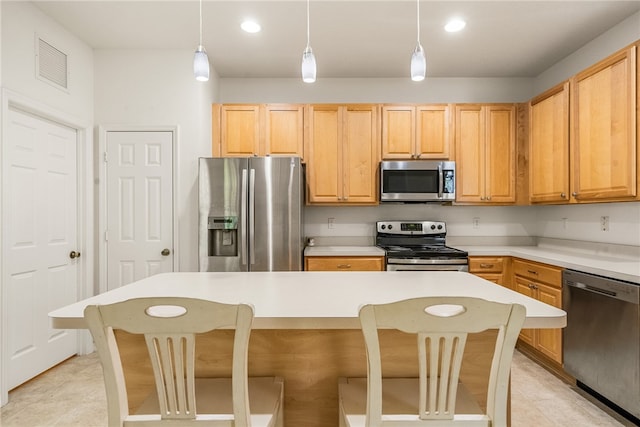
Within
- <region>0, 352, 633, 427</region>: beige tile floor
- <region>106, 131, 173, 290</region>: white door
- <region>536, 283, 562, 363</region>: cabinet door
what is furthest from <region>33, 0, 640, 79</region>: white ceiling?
<region>0, 352, 633, 427</region>: beige tile floor

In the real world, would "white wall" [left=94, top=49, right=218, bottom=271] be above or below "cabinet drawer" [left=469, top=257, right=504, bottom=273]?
above

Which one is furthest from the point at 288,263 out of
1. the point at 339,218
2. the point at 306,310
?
the point at 306,310

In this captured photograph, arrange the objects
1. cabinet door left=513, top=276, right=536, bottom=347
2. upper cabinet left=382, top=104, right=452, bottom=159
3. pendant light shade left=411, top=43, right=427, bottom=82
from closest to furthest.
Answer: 1. pendant light shade left=411, top=43, right=427, bottom=82
2. cabinet door left=513, top=276, right=536, bottom=347
3. upper cabinet left=382, top=104, right=452, bottom=159

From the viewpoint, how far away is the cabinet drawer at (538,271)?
8.79ft

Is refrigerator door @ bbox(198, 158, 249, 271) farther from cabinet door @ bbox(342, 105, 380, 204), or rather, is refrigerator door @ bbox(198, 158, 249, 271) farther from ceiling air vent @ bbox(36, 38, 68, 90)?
ceiling air vent @ bbox(36, 38, 68, 90)

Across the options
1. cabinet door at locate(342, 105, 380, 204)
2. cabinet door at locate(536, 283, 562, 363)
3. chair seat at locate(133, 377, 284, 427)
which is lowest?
cabinet door at locate(536, 283, 562, 363)

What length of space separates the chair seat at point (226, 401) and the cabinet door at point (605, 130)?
2.62 m

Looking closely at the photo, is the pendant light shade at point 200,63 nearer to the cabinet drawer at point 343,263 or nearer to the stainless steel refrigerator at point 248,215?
the stainless steel refrigerator at point 248,215

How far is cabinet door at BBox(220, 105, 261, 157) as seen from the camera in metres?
3.64

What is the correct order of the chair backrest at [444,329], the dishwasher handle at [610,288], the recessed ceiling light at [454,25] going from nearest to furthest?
the chair backrest at [444,329] < the dishwasher handle at [610,288] < the recessed ceiling light at [454,25]

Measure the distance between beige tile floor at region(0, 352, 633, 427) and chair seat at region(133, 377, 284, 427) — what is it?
141 centimetres

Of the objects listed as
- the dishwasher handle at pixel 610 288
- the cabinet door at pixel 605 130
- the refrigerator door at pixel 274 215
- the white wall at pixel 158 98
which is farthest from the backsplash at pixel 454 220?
the dishwasher handle at pixel 610 288

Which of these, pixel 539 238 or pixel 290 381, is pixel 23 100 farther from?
pixel 539 238

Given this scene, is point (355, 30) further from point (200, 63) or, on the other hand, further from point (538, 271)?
point (538, 271)
